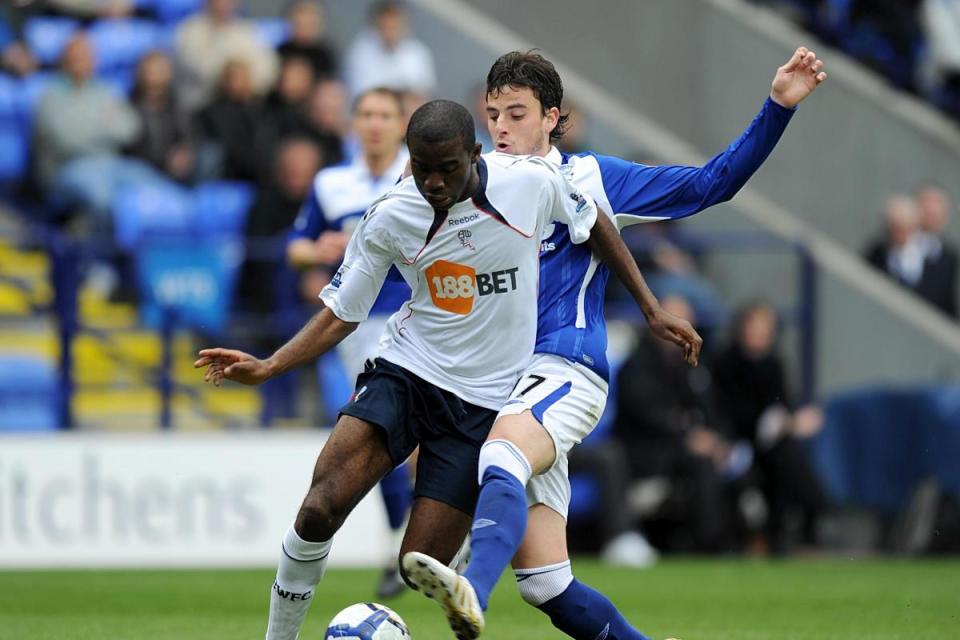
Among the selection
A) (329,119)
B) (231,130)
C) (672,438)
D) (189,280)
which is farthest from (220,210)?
(672,438)

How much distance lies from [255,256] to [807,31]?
641 cm

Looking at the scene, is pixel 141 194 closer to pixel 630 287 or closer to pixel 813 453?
pixel 813 453

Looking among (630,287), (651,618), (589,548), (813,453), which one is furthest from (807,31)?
(630,287)

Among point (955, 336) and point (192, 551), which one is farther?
point (955, 336)

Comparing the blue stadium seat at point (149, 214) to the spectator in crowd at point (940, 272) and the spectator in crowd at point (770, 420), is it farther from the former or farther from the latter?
the spectator in crowd at point (940, 272)

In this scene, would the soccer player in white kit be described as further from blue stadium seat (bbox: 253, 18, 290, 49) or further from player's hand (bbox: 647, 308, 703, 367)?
blue stadium seat (bbox: 253, 18, 290, 49)

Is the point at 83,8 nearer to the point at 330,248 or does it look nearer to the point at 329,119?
the point at 329,119

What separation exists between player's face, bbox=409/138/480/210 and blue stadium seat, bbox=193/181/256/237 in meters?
8.44

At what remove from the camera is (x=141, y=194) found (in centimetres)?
1355

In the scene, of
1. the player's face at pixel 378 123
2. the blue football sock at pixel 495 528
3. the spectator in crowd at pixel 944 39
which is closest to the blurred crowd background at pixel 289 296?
the spectator in crowd at pixel 944 39

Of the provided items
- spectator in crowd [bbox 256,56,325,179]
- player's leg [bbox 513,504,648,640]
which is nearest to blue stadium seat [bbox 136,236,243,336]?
spectator in crowd [bbox 256,56,325,179]

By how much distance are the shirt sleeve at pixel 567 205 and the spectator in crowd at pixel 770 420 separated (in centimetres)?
771

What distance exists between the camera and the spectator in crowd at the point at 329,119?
46.2 feet

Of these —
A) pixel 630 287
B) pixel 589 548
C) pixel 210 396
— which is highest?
pixel 630 287
